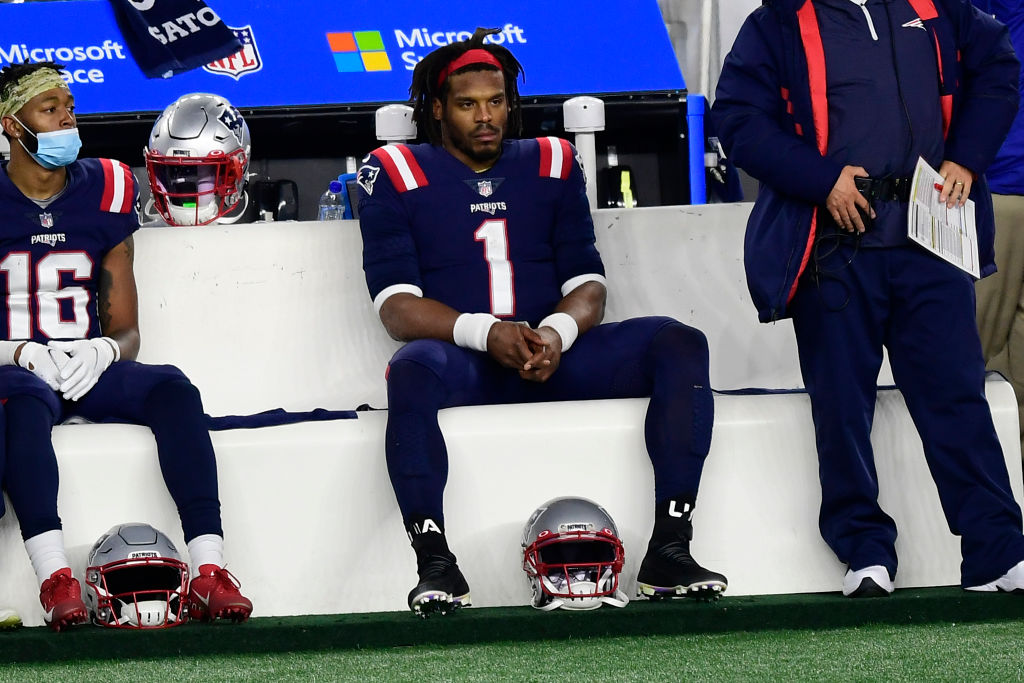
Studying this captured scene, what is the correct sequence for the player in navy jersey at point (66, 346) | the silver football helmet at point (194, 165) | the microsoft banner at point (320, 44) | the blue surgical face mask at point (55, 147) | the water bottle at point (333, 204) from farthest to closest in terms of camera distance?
the microsoft banner at point (320, 44) < the water bottle at point (333, 204) < the silver football helmet at point (194, 165) < the blue surgical face mask at point (55, 147) < the player in navy jersey at point (66, 346)

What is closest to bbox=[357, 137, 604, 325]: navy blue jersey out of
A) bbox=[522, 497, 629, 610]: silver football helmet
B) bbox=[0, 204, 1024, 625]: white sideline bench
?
bbox=[0, 204, 1024, 625]: white sideline bench

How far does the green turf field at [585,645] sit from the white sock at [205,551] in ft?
0.36

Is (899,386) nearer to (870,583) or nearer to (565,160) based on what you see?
(870,583)

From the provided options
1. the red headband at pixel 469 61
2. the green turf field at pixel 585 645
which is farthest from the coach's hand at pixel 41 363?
the red headband at pixel 469 61

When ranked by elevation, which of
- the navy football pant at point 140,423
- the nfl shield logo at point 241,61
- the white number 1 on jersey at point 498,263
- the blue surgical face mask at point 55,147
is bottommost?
the navy football pant at point 140,423

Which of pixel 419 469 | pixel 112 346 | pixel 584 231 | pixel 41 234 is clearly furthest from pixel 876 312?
pixel 41 234

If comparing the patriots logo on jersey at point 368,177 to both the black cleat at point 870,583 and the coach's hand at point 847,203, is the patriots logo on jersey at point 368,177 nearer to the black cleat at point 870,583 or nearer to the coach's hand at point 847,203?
the coach's hand at point 847,203

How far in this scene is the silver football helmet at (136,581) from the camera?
1.99 m

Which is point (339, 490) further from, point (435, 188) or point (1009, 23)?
point (1009, 23)

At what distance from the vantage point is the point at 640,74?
14.9 feet

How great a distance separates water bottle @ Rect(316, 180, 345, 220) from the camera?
10.7ft

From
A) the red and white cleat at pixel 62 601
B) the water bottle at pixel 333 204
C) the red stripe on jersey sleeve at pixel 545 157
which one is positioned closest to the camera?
the red and white cleat at pixel 62 601

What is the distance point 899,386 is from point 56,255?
144 centimetres

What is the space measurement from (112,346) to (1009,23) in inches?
71.8
